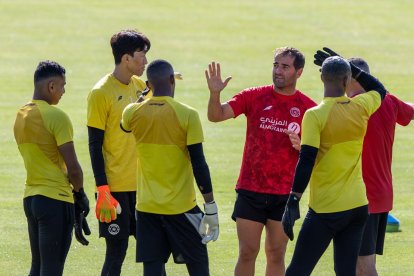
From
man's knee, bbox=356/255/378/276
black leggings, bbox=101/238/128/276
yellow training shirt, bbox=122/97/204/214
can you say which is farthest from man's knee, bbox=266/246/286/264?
black leggings, bbox=101/238/128/276

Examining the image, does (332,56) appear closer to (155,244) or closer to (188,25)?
(155,244)

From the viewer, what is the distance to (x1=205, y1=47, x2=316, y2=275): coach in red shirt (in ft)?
32.3

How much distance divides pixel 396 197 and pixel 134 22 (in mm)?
17407

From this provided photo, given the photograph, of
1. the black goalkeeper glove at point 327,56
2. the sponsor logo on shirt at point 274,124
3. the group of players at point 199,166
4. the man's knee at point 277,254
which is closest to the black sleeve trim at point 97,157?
the group of players at point 199,166

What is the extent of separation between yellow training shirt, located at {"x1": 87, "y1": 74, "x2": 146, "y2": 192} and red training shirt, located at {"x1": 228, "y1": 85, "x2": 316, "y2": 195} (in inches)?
40.8

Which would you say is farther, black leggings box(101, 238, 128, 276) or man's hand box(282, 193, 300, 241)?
black leggings box(101, 238, 128, 276)

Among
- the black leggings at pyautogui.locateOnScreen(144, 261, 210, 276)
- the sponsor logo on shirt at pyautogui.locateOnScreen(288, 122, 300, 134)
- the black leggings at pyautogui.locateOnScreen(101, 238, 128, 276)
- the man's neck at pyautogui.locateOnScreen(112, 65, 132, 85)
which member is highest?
the man's neck at pyautogui.locateOnScreen(112, 65, 132, 85)

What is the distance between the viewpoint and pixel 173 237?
354 inches

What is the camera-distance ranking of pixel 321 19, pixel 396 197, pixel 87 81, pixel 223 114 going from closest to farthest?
pixel 223 114
pixel 396 197
pixel 87 81
pixel 321 19

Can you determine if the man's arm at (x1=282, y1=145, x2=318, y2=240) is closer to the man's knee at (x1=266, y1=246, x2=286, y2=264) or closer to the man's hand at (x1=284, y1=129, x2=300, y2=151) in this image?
the man's hand at (x1=284, y1=129, x2=300, y2=151)

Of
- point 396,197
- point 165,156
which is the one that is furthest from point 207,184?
point 396,197

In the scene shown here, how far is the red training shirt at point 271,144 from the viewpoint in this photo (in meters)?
9.86

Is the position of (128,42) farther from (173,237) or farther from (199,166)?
(173,237)

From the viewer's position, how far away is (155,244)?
903 centimetres
